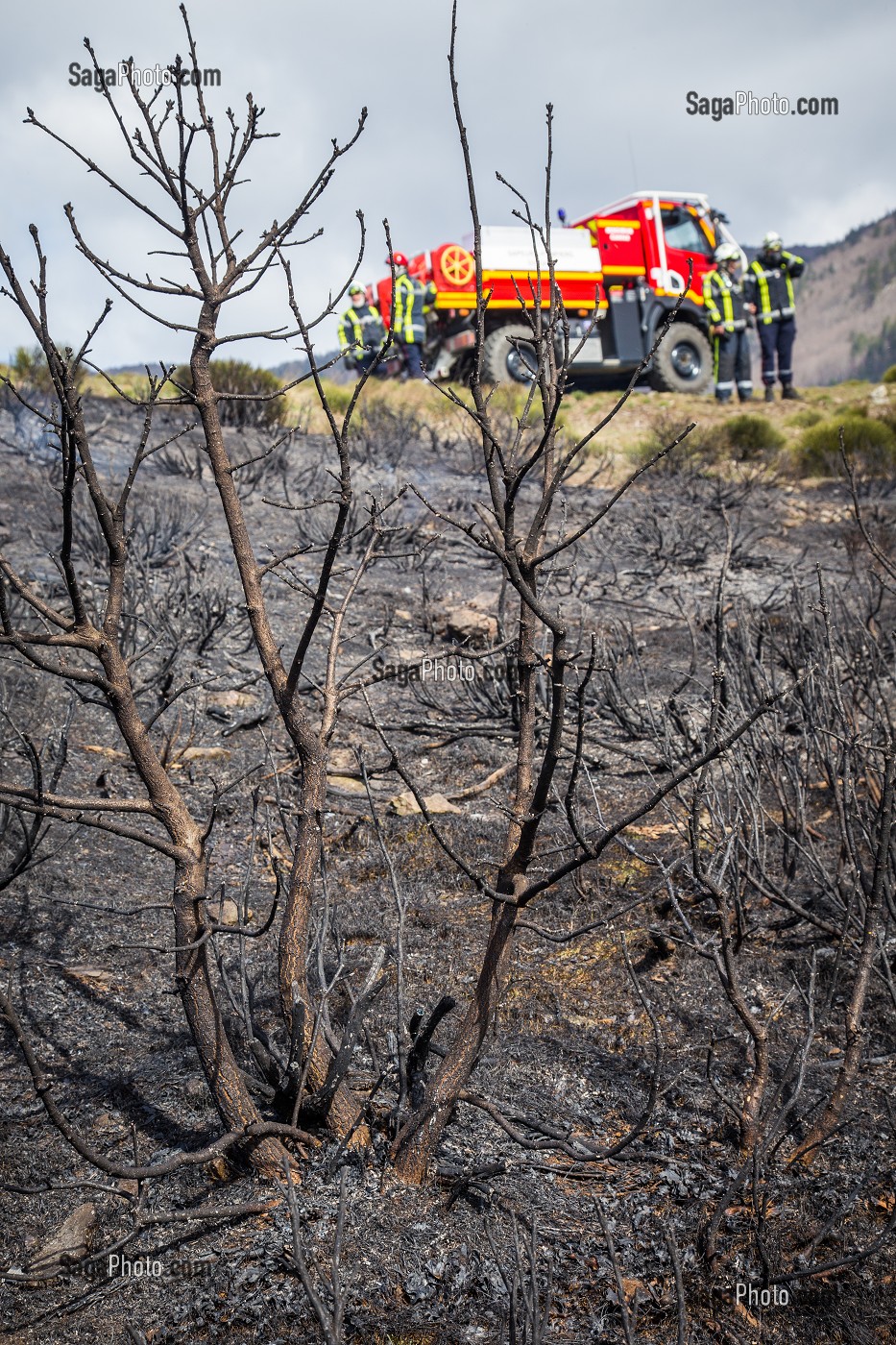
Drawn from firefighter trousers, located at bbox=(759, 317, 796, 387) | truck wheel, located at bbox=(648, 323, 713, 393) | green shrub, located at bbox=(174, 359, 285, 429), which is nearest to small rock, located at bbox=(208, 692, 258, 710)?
green shrub, located at bbox=(174, 359, 285, 429)

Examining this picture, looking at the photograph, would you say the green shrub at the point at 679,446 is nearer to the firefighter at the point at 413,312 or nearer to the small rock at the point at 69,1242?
the firefighter at the point at 413,312

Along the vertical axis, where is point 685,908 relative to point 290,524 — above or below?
below

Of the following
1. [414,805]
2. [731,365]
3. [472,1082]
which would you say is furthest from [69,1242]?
[731,365]

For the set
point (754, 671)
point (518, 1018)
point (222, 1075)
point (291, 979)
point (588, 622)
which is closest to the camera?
point (222, 1075)

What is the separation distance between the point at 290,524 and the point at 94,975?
5.36m

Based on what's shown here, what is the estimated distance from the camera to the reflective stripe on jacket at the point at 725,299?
46.3ft

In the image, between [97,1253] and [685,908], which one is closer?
[97,1253]

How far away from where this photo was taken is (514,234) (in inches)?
505

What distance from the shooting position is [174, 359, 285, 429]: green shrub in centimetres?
976

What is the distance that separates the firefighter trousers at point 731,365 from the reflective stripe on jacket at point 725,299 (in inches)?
10.6

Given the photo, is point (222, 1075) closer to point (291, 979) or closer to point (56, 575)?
point (291, 979)

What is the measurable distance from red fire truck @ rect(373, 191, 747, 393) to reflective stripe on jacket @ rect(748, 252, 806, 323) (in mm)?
620

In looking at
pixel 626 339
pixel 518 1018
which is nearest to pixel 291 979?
pixel 518 1018

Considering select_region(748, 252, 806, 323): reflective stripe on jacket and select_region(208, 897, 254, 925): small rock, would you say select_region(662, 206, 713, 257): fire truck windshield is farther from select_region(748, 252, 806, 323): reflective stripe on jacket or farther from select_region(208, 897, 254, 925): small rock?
select_region(208, 897, 254, 925): small rock
